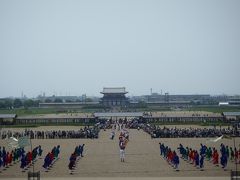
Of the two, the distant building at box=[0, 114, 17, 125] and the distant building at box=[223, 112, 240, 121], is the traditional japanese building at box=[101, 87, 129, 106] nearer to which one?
the distant building at box=[0, 114, 17, 125]

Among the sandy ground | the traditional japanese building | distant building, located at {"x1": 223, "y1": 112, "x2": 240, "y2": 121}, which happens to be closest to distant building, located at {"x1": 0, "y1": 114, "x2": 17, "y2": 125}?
the sandy ground

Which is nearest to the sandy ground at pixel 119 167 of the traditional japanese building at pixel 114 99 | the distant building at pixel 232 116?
the distant building at pixel 232 116

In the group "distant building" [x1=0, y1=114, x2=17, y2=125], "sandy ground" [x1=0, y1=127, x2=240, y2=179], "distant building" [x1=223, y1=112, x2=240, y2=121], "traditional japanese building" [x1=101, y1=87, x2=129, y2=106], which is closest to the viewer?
"sandy ground" [x1=0, y1=127, x2=240, y2=179]

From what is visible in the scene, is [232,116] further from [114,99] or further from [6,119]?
[114,99]

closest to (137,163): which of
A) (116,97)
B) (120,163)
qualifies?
(120,163)

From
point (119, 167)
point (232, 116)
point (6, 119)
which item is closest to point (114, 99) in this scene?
point (6, 119)

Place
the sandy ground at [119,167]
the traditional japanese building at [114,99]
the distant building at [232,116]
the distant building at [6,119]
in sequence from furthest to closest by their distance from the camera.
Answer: the traditional japanese building at [114,99] → the distant building at [6,119] → the distant building at [232,116] → the sandy ground at [119,167]

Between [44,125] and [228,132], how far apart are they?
2496cm

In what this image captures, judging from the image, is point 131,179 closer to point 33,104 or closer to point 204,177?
point 204,177

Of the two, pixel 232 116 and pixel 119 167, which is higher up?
pixel 232 116

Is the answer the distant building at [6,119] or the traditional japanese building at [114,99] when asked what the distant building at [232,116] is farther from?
the traditional japanese building at [114,99]

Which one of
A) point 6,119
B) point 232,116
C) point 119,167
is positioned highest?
point 232,116

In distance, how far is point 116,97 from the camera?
98.1m

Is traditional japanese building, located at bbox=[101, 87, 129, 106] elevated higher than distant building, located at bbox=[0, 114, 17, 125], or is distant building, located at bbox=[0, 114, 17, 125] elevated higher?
traditional japanese building, located at bbox=[101, 87, 129, 106]
